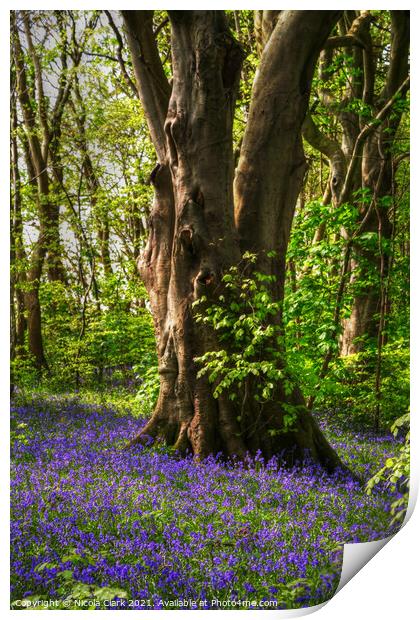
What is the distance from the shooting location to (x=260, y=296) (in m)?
5.08

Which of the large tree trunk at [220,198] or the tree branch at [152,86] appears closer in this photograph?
the large tree trunk at [220,198]

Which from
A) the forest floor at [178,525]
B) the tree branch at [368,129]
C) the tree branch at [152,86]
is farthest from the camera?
the tree branch at [152,86]

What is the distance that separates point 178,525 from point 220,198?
2747 mm

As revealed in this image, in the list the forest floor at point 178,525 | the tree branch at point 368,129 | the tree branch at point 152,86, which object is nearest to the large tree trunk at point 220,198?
the forest floor at point 178,525

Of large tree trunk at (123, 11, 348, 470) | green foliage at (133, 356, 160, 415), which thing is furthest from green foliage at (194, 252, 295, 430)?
green foliage at (133, 356, 160, 415)

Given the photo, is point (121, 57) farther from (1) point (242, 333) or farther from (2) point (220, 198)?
(1) point (242, 333)

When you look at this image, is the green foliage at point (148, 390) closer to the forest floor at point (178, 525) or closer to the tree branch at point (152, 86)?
the forest floor at point (178, 525)

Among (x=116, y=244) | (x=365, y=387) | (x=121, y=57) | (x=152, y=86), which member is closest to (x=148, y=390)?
(x=116, y=244)

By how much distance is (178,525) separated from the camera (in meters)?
4.23

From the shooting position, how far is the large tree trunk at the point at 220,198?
17.5ft

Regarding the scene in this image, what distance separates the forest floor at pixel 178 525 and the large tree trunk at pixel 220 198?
0.30m

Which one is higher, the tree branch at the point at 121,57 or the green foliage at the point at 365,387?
the tree branch at the point at 121,57

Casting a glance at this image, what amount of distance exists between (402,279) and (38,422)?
3709 millimetres

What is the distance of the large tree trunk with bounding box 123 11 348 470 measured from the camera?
5.34 meters
